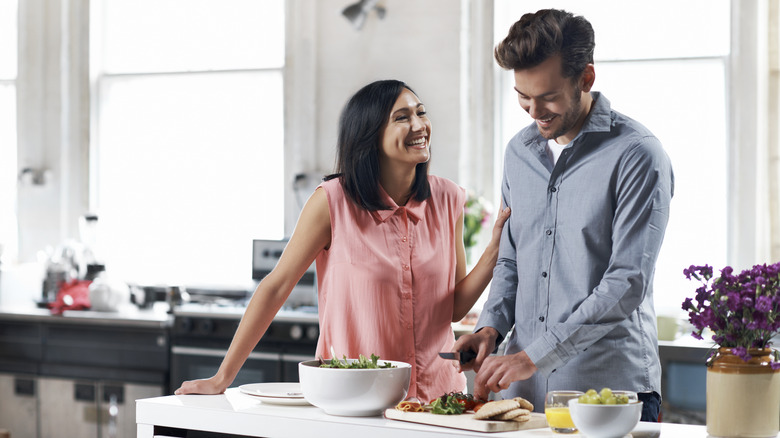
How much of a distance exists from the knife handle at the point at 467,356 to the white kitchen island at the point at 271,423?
11.9 inches

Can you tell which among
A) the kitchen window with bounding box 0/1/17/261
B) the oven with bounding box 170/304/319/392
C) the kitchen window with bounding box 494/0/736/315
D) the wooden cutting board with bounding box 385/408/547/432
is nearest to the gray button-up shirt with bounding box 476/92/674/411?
the wooden cutting board with bounding box 385/408/547/432

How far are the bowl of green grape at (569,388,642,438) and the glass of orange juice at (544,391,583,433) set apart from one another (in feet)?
0.19

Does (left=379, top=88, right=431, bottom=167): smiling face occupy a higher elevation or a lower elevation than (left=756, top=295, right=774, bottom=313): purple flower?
higher

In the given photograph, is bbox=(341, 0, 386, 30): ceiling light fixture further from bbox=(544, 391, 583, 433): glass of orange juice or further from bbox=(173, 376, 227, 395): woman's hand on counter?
bbox=(544, 391, 583, 433): glass of orange juice

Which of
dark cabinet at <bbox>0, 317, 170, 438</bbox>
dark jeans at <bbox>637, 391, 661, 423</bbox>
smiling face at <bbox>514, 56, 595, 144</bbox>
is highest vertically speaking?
smiling face at <bbox>514, 56, 595, 144</bbox>

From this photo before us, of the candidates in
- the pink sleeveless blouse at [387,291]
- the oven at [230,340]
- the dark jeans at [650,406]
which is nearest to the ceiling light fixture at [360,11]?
the oven at [230,340]

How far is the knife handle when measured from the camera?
6.38 ft

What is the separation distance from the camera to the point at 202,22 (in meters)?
5.52

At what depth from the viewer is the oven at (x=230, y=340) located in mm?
4312

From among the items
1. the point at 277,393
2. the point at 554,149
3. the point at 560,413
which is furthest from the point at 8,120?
the point at 560,413

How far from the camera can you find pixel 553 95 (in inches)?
75.7

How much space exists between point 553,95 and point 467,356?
587 mm

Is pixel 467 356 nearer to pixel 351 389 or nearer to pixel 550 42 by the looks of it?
pixel 351 389

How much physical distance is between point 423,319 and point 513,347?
0.85 ft
